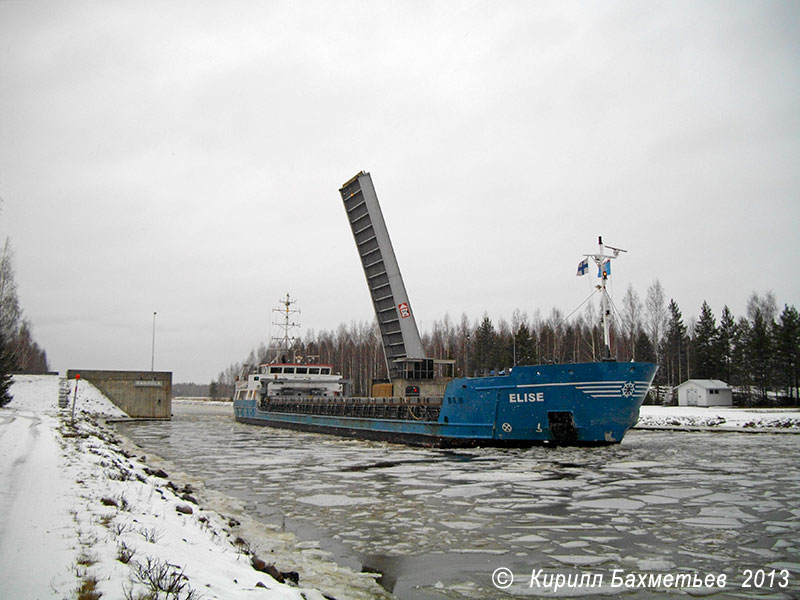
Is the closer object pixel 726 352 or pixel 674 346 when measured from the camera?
pixel 726 352

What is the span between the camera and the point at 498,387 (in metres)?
14.6

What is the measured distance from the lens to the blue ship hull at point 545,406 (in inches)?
524

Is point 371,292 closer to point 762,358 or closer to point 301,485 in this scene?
point 301,485

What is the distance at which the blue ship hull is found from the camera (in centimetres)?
1331

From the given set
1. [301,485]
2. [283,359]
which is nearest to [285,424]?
[283,359]

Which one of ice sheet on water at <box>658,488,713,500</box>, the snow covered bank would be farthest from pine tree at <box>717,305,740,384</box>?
ice sheet on water at <box>658,488,713,500</box>

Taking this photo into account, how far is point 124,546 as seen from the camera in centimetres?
384

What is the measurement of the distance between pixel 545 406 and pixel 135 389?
101 ft

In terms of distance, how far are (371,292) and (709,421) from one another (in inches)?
688

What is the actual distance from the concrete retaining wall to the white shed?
35.4 meters

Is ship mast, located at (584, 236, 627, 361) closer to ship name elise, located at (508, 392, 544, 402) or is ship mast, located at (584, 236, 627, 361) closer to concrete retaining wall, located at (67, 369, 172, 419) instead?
ship name elise, located at (508, 392, 544, 402)

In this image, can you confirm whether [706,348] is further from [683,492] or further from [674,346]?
[683,492]

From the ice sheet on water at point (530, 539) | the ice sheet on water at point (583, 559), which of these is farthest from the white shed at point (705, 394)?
the ice sheet on water at point (583, 559)

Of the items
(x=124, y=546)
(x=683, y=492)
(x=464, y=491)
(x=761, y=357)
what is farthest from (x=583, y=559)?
(x=761, y=357)
